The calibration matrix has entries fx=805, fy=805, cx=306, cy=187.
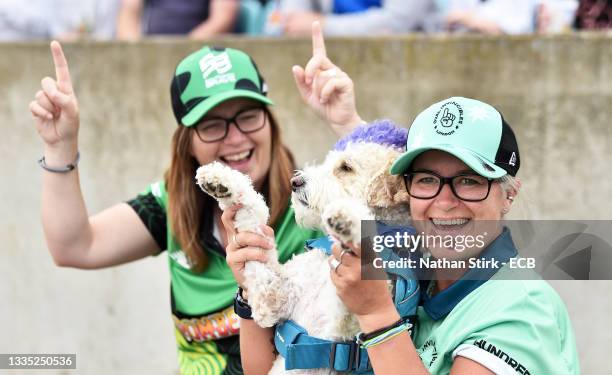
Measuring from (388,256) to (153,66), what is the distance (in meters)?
2.55

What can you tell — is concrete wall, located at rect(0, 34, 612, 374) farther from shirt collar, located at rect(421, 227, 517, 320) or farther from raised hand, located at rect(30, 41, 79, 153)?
shirt collar, located at rect(421, 227, 517, 320)

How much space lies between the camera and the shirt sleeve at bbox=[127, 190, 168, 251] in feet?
9.78

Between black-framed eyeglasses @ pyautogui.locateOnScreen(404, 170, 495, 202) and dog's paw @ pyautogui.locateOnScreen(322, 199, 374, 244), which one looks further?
black-framed eyeglasses @ pyautogui.locateOnScreen(404, 170, 495, 202)

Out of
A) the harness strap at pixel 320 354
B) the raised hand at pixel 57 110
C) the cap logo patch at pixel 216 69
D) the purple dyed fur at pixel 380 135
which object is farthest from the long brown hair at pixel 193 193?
the harness strap at pixel 320 354

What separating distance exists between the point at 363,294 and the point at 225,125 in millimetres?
1200

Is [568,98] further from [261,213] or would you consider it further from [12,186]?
[12,186]

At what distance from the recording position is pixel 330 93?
8.76 ft

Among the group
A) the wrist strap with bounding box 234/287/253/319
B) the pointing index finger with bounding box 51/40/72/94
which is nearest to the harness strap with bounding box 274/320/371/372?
the wrist strap with bounding box 234/287/253/319

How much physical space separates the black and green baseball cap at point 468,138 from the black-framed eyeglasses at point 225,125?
906mm

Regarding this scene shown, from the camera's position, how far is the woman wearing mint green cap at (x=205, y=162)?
2.72 m

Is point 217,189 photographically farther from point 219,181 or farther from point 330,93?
point 330,93

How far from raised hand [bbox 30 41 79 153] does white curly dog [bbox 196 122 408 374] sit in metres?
0.94

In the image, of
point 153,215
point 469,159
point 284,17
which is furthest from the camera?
point 284,17

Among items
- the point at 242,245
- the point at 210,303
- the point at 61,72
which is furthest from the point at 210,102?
the point at 242,245
